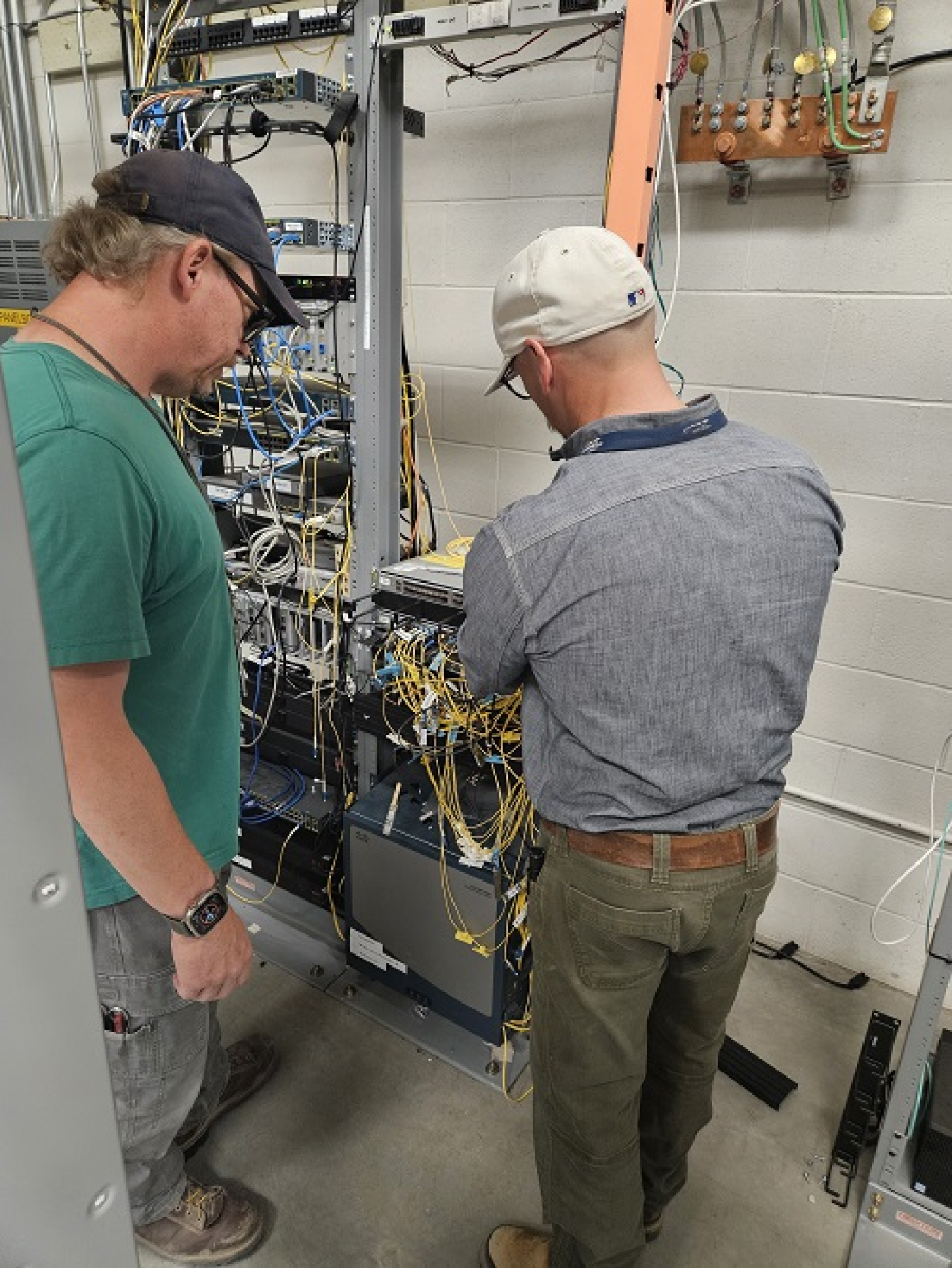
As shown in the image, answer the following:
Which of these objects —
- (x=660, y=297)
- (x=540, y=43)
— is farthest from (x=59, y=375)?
(x=540, y=43)

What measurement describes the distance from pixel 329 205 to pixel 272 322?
1593 mm

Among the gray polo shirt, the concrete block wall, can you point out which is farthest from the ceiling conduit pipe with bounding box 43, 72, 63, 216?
the gray polo shirt

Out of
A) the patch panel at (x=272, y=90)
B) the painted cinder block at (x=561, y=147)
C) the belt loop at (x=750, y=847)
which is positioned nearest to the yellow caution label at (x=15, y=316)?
the patch panel at (x=272, y=90)

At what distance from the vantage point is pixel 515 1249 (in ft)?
4.99

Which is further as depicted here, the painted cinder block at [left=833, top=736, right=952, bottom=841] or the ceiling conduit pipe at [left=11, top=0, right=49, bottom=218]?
the ceiling conduit pipe at [left=11, top=0, right=49, bottom=218]

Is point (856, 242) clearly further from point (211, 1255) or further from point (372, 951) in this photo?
point (211, 1255)

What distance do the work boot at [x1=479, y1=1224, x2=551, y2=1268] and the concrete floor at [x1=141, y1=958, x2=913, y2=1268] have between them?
0.17ft

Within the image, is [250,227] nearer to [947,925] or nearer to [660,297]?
[660,297]

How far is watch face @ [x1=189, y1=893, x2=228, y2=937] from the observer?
39.0 inches

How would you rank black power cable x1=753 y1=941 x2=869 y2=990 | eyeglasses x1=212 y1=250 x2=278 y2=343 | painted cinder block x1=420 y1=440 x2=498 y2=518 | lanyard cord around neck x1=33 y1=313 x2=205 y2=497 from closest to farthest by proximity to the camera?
lanyard cord around neck x1=33 y1=313 x2=205 y2=497 < eyeglasses x1=212 y1=250 x2=278 y2=343 < black power cable x1=753 y1=941 x2=869 y2=990 < painted cinder block x1=420 y1=440 x2=498 y2=518

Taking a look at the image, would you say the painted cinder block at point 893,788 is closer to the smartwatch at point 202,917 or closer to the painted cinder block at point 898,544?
the painted cinder block at point 898,544

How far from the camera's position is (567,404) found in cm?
116

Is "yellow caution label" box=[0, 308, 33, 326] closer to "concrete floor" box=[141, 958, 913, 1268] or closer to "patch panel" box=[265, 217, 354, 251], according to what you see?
"patch panel" box=[265, 217, 354, 251]

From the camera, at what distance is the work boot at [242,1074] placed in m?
1.73
